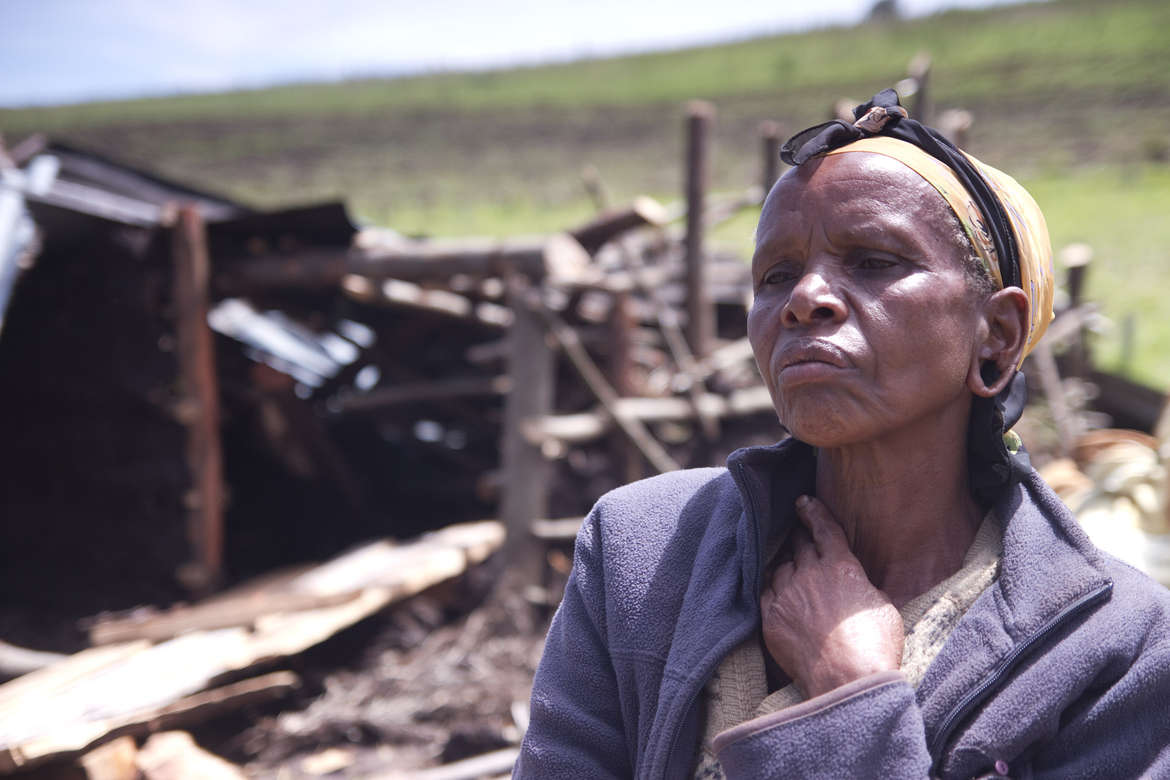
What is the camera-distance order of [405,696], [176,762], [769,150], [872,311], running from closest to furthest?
[872,311], [176,762], [405,696], [769,150]

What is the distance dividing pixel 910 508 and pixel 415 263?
4958mm

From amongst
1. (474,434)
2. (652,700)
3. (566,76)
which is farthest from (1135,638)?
(566,76)

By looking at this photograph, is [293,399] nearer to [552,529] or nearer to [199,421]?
[199,421]

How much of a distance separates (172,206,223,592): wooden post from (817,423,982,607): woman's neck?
19.4 feet

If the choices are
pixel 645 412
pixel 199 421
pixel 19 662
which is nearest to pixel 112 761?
pixel 19 662

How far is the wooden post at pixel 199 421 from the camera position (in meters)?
6.44

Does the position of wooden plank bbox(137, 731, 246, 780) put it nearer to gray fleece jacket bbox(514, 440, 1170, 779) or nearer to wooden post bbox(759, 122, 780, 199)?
gray fleece jacket bbox(514, 440, 1170, 779)

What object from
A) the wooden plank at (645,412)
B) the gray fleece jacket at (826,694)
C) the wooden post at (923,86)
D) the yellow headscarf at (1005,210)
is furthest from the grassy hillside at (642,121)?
the gray fleece jacket at (826,694)

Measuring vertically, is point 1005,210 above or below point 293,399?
above

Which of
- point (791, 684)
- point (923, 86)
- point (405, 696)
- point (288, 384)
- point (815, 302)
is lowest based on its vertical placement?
point (405, 696)

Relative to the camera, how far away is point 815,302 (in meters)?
1.29

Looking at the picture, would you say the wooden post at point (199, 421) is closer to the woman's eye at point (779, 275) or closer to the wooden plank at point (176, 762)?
the wooden plank at point (176, 762)

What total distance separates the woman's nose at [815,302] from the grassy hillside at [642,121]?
22538 millimetres

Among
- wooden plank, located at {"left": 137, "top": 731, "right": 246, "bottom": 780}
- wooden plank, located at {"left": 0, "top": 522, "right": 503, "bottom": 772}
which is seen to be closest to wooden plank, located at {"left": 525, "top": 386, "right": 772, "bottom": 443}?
wooden plank, located at {"left": 0, "top": 522, "right": 503, "bottom": 772}
